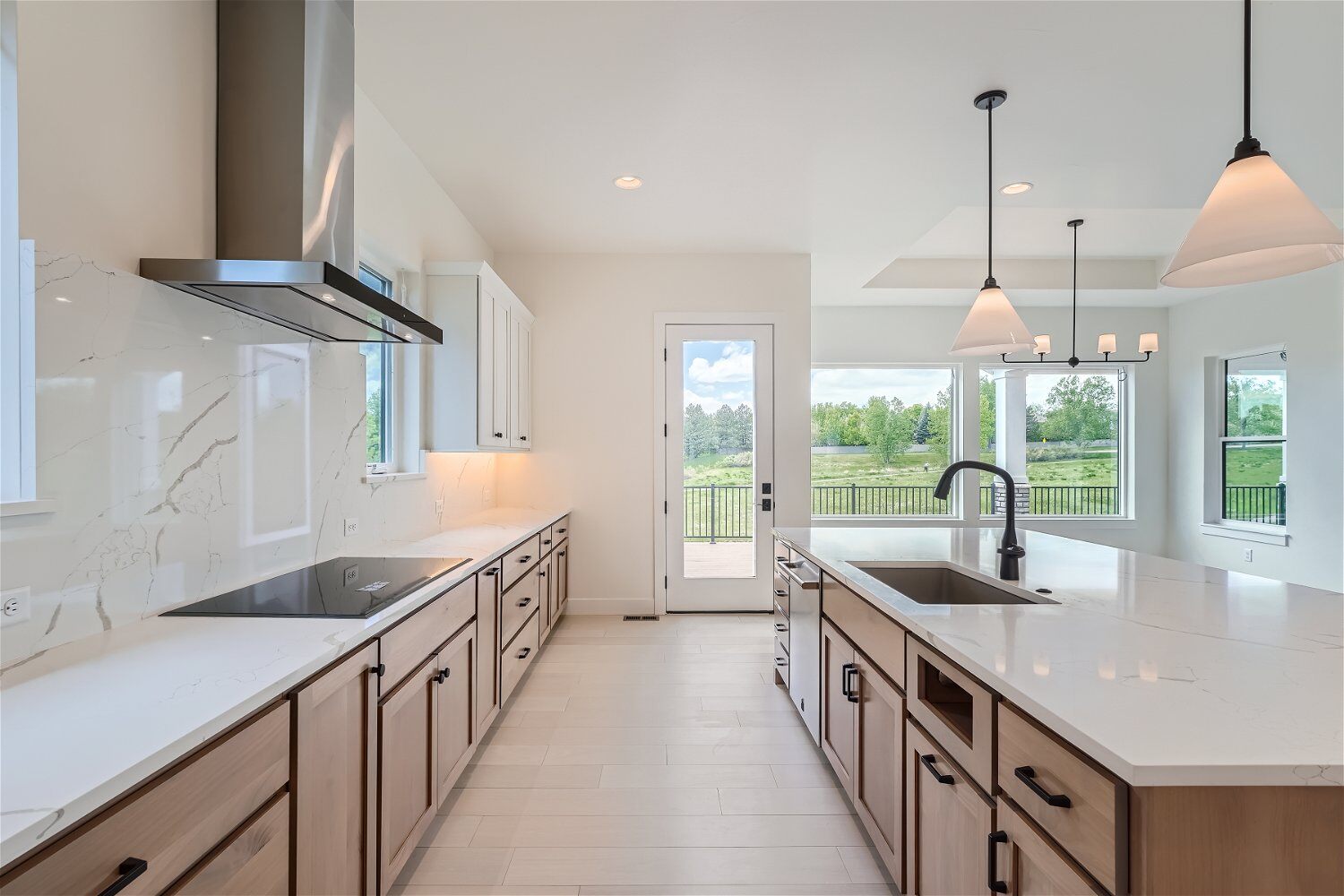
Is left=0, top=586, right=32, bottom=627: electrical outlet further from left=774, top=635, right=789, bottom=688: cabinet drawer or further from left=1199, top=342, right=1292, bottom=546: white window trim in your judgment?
left=1199, top=342, right=1292, bottom=546: white window trim

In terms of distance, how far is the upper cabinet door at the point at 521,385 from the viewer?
4121mm

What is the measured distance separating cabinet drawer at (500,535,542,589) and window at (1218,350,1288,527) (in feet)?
20.1

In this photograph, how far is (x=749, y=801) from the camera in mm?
2225

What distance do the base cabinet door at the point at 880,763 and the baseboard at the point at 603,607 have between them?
2876mm

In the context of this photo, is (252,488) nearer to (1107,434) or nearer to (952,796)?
(952,796)

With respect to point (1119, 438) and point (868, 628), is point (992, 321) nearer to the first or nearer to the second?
point (868, 628)

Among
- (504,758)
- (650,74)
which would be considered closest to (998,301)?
(650,74)

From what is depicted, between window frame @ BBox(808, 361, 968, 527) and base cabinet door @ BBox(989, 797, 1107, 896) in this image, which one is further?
window frame @ BBox(808, 361, 968, 527)

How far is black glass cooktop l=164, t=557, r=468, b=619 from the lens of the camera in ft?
5.13

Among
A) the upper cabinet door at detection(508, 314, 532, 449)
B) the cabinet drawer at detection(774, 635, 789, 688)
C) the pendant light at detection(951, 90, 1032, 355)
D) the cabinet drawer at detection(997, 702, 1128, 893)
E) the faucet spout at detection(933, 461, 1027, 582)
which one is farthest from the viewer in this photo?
the upper cabinet door at detection(508, 314, 532, 449)

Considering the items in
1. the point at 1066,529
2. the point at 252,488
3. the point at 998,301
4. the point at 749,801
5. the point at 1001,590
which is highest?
the point at 998,301

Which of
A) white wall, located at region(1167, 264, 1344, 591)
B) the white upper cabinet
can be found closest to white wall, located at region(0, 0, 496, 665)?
the white upper cabinet

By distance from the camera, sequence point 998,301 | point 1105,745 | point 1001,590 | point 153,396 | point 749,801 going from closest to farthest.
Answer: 1. point 1105,745
2. point 153,396
3. point 1001,590
4. point 749,801
5. point 998,301

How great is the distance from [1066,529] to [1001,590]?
221 inches
